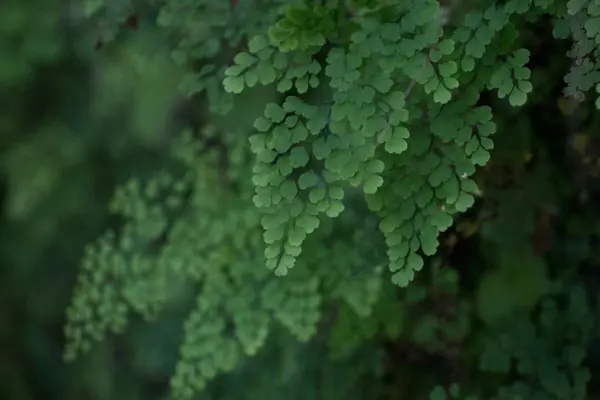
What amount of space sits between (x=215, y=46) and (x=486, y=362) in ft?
1.34

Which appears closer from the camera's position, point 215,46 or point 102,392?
point 215,46

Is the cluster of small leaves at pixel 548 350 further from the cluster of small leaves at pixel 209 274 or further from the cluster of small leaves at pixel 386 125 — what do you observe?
the cluster of small leaves at pixel 386 125

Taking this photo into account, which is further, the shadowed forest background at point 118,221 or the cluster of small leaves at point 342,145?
the shadowed forest background at point 118,221

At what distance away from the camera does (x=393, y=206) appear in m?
0.52

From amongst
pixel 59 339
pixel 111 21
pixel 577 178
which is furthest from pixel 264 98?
pixel 59 339

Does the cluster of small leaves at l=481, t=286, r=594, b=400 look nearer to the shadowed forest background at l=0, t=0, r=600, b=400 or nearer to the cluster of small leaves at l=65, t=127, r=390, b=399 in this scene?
the shadowed forest background at l=0, t=0, r=600, b=400

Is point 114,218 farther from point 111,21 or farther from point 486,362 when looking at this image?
point 486,362

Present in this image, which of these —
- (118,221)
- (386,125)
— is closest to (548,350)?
(386,125)

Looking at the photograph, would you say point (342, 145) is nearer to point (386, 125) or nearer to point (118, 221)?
point (386, 125)

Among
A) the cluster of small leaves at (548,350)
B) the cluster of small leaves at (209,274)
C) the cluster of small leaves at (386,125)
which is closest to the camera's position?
the cluster of small leaves at (386,125)

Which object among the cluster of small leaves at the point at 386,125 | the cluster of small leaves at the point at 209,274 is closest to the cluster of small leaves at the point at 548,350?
the cluster of small leaves at the point at 209,274

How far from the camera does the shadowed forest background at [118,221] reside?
0.79 metres

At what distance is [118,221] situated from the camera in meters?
1.45

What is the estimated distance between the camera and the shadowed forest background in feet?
2.58
